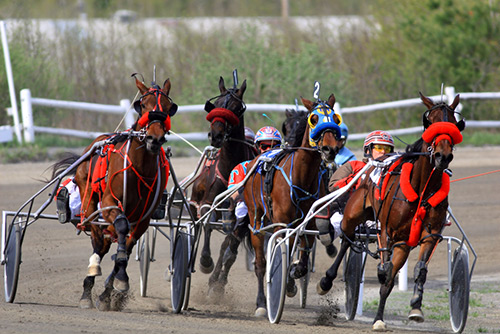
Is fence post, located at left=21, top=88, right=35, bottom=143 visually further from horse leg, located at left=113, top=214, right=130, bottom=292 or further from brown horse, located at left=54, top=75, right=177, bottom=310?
horse leg, located at left=113, top=214, right=130, bottom=292

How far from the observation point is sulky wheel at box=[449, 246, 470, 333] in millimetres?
6887

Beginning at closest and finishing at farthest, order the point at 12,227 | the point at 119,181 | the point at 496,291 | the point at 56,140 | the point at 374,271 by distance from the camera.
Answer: the point at 119,181, the point at 12,227, the point at 496,291, the point at 374,271, the point at 56,140

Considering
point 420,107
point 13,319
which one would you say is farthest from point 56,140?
point 13,319

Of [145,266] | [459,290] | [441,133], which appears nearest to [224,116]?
[145,266]

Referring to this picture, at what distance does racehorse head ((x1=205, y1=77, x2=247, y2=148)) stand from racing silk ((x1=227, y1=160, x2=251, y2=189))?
0.28m

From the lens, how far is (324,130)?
23.1 ft

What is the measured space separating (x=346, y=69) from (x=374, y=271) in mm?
10861

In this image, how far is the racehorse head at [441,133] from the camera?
20.8ft

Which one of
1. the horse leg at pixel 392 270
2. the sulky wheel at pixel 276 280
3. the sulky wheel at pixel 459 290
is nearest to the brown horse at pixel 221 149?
the sulky wheel at pixel 276 280

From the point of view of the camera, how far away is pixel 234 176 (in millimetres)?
8508

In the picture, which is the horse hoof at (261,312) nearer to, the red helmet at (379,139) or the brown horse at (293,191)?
the brown horse at (293,191)

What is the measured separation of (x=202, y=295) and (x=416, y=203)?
9.96 ft

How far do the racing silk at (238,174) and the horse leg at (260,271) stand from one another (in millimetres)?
635

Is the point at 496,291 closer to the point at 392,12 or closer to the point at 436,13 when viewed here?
the point at 436,13
